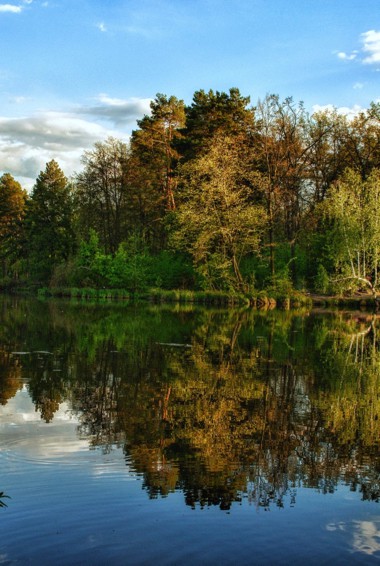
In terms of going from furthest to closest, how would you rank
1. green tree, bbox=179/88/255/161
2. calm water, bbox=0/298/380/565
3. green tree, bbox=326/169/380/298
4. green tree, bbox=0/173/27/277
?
1. green tree, bbox=0/173/27/277
2. green tree, bbox=179/88/255/161
3. green tree, bbox=326/169/380/298
4. calm water, bbox=0/298/380/565

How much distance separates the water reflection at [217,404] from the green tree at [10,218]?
196 feet

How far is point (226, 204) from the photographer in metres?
43.7

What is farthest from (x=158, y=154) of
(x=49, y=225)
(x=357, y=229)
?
(x=357, y=229)

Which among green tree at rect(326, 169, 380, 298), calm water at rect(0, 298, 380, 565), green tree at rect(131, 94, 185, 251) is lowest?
calm water at rect(0, 298, 380, 565)

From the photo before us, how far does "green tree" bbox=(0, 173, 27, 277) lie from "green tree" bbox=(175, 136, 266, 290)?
39.0 m

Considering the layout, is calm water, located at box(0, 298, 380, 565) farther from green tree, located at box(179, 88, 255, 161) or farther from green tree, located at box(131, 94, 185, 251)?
green tree, located at box(131, 94, 185, 251)

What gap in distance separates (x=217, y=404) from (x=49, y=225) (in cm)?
6215

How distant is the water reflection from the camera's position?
6746mm

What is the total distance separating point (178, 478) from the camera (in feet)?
21.5

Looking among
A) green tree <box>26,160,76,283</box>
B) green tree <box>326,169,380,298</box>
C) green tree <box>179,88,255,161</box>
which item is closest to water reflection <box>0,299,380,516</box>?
green tree <box>326,169,380,298</box>

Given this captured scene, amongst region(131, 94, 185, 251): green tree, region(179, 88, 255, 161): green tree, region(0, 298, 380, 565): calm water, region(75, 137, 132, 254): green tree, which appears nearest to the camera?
region(0, 298, 380, 565): calm water

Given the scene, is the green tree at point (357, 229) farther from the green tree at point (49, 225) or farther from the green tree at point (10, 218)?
the green tree at point (10, 218)

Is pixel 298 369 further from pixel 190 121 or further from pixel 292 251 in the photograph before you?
pixel 190 121

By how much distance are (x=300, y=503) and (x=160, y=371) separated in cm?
781
